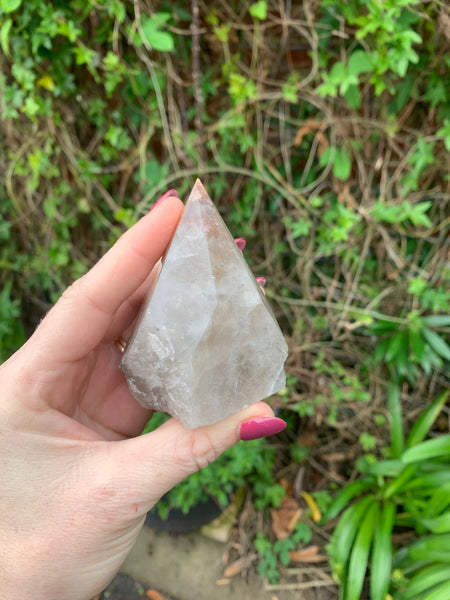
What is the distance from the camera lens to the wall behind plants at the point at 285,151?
1863 mm

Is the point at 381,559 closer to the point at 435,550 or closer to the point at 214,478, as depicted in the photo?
the point at 435,550

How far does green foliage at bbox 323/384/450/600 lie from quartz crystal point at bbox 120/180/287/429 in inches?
46.7

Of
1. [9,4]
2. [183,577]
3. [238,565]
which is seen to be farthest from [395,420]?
[9,4]

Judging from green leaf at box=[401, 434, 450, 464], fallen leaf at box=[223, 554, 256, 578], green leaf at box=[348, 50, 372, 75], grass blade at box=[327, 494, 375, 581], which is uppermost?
green leaf at box=[348, 50, 372, 75]

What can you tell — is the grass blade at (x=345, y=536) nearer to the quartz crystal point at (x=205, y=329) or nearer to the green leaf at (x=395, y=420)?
the green leaf at (x=395, y=420)

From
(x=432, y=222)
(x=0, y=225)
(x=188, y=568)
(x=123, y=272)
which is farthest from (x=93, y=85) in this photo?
(x=188, y=568)

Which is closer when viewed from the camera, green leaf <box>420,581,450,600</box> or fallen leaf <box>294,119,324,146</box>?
green leaf <box>420,581,450,600</box>

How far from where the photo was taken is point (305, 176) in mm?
2195

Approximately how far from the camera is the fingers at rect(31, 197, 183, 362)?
1.14m

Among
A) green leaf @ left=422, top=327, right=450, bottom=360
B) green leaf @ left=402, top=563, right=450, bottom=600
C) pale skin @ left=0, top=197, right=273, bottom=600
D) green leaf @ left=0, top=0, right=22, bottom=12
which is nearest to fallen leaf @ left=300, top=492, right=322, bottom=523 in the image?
green leaf @ left=402, top=563, right=450, bottom=600

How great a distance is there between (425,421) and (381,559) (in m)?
0.71

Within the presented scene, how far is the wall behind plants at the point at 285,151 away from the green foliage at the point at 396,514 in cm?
15

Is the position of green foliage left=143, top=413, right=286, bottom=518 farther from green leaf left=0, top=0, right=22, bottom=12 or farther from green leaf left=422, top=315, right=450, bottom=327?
green leaf left=0, top=0, right=22, bottom=12

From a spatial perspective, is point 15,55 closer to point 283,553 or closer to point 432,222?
point 432,222
